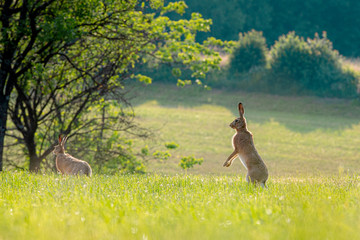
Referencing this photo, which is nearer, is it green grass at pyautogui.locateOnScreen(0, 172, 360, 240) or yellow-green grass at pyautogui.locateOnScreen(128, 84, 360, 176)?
green grass at pyautogui.locateOnScreen(0, 172, 360, 240)

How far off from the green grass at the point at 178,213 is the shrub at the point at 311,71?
3462 cm

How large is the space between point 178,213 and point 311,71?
3747 centimetres

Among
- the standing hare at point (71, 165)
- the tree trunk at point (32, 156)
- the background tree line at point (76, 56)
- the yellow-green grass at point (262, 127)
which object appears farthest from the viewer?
the yellow-green grass at point (262, 127)

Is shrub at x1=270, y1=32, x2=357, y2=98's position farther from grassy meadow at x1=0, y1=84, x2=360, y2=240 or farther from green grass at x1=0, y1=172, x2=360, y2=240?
green grass at x1=0, y1=172, x2=360, y2=240

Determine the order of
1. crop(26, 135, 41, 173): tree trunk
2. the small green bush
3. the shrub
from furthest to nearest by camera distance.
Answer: the small green bush → the shrub → crop(26, 135, 41, 173): tree trunk

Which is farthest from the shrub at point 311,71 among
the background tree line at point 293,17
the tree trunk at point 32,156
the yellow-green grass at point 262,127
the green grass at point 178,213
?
the green grass at point 178,213

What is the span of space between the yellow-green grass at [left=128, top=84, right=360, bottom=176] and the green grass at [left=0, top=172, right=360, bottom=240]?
1051 cm

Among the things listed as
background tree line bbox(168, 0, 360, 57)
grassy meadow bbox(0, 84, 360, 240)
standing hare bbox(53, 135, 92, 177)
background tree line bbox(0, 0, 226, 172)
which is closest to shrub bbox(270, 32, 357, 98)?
background tree line bbox(168, 0, 360, 57)

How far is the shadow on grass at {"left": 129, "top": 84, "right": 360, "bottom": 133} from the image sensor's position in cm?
3350

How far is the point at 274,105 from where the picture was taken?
1539 inches

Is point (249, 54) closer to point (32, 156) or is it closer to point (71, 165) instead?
point (32, 156)

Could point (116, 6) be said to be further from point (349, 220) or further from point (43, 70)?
point (349, 220)

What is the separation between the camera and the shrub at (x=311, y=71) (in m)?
40.2

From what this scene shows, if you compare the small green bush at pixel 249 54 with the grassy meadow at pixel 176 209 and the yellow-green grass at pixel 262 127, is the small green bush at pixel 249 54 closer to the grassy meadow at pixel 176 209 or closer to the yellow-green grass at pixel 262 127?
the yellow-green grass at pixel 262 127
